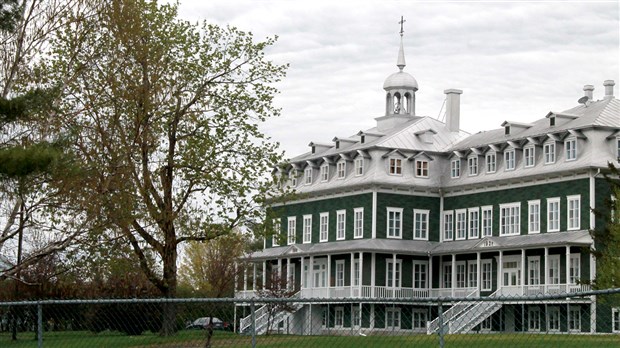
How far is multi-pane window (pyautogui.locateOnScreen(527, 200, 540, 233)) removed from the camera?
63875 millimetres

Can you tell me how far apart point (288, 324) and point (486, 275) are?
47164 millimetres

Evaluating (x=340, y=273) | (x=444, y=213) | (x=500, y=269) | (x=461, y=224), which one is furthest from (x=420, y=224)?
(x=500, y=269)

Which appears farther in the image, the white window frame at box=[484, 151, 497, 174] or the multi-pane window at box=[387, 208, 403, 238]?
the multi-pane window at box=[387, 208, 403, 238]

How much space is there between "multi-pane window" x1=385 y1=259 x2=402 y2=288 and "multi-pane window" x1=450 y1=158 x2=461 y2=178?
6254mm

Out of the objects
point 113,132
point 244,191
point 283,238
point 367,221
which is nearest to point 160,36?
point 244,191

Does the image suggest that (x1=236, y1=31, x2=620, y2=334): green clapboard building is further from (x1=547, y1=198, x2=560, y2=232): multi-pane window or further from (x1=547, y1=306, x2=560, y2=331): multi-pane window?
(x1=547, y1=306, x2=560, y2=331): multi-pane window

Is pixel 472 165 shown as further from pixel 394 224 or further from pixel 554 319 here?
pixel 554 319

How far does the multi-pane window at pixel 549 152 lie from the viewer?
6347 cm

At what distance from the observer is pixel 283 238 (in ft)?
162

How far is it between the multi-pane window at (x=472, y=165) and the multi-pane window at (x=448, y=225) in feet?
10.0

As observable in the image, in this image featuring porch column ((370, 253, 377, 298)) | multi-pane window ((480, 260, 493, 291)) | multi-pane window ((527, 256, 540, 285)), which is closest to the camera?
multi-pane window ((527, 256, 540, 285))

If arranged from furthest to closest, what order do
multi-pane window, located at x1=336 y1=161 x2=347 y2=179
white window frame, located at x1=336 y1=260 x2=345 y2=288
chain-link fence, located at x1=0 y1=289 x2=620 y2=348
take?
1. multi-pane window, located at x1=336 y1=161 x2=347 y2=179
2. white window frame, located at x1=336 y1=260 x2=345 y2=288
3. chain-link fence, located at x1=0 y1=289 x2=620 y2=348

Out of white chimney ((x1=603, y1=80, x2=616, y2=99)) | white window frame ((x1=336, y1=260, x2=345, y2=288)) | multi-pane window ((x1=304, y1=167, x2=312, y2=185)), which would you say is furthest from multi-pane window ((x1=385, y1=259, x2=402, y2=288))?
white chimney ((x1=603, y1=80, x2=616, y2=99))

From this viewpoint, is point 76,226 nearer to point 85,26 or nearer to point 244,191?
point 85,26
